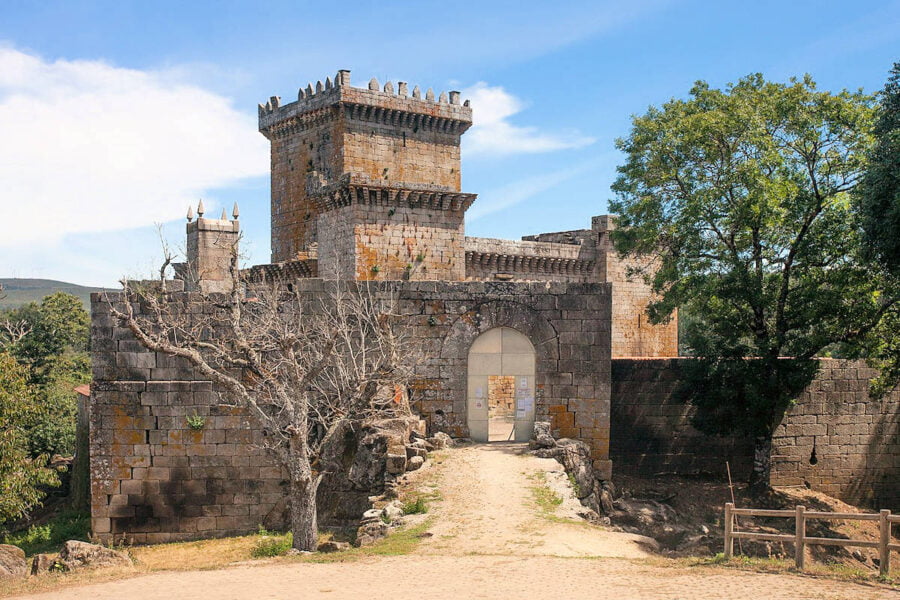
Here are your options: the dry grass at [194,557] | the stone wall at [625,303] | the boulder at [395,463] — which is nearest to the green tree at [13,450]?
the dry grass at [194,557]

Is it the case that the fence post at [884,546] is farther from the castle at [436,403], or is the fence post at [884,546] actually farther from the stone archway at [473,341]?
the stone archway at [473,341]

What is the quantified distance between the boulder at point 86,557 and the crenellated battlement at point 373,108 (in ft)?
77.5

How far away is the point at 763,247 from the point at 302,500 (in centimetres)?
1257

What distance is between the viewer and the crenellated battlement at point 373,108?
1323 inches

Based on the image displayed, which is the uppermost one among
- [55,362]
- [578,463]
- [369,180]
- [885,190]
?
[369,180]

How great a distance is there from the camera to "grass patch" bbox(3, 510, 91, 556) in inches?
661

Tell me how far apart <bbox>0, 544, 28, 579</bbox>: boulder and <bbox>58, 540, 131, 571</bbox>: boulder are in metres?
0.69

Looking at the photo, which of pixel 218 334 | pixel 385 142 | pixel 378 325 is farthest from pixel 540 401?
pixel 385 142

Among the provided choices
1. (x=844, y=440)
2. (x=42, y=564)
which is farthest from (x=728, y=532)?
(x=844, y=440)

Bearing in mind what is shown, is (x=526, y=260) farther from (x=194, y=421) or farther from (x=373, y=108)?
(x=194, y=421)

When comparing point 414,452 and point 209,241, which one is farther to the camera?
point 209,241

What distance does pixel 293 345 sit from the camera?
595 inches

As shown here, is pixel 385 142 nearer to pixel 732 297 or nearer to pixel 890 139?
pixel 732 297

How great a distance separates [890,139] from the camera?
596 inches
